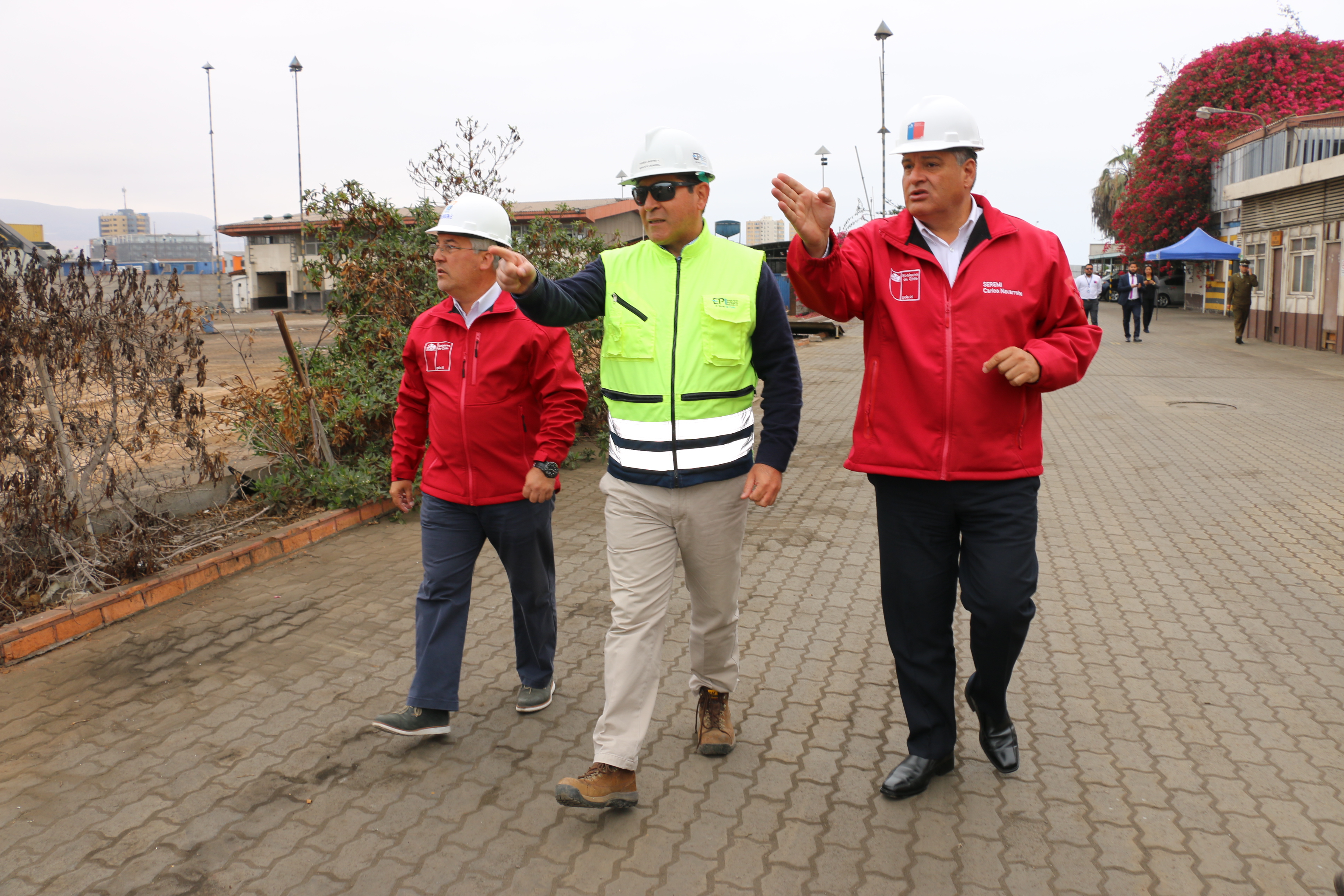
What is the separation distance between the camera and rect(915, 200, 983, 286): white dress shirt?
125 inches

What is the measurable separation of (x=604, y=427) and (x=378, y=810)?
6930 mm

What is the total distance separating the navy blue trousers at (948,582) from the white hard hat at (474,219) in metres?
1.57

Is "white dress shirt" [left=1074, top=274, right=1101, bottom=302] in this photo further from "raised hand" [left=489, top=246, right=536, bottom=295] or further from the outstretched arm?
"raised hand" [left=489, top=246, right=536, bottom=295]

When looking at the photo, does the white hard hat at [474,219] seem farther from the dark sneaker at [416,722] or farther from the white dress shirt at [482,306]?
the dark sneaker at [416,722]

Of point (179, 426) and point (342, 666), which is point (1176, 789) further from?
point (179, 426)

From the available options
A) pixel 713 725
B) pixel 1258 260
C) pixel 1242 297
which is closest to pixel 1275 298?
pixel 1242 297

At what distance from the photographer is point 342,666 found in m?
4.48

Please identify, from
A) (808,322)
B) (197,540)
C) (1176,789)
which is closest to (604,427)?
(197,540)

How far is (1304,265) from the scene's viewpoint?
21906 mm

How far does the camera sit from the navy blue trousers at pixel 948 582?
313 centimetres

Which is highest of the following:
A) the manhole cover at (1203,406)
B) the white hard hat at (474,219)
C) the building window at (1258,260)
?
the building window at (1258,260)

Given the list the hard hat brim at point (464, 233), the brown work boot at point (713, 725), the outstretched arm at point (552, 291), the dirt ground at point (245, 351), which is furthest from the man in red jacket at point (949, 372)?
the dirt ground at point (245, 351)

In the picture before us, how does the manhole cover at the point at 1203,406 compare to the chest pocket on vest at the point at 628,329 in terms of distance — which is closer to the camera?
the chest pocket on vest at the point at 628,329

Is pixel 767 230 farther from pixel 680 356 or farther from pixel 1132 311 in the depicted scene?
pixel 680 356
